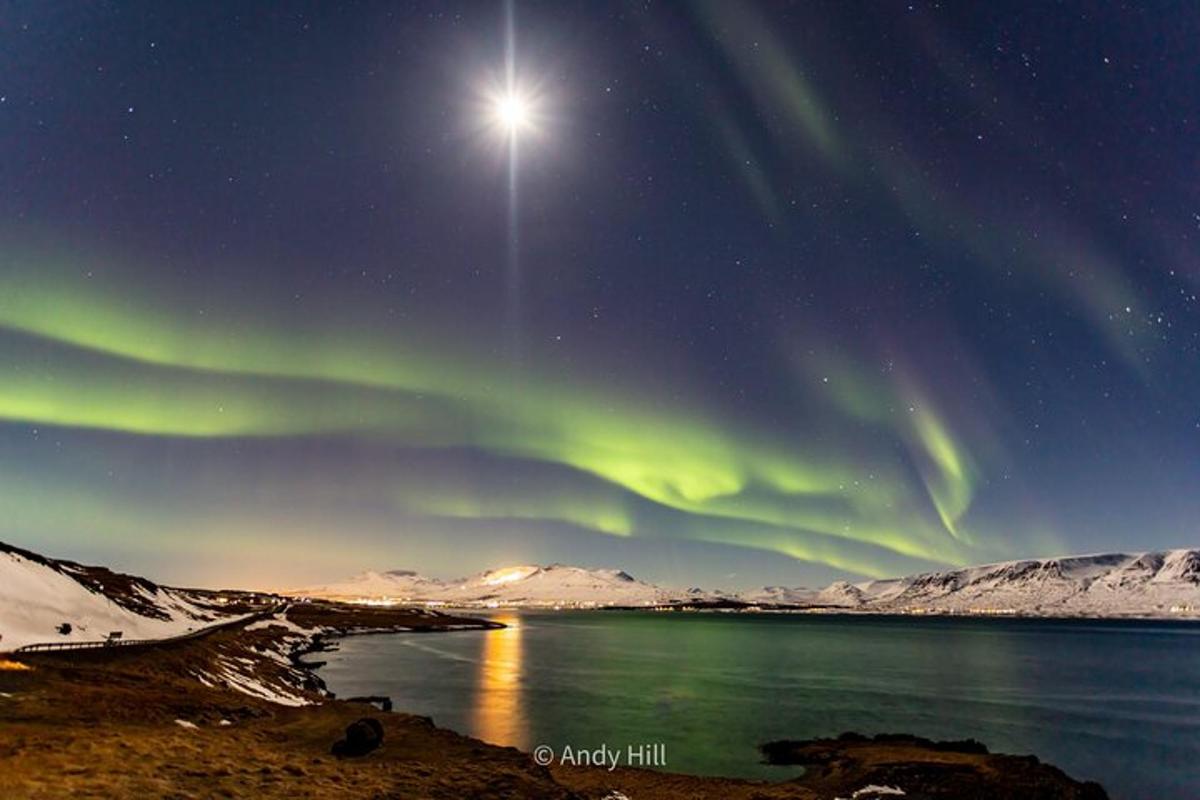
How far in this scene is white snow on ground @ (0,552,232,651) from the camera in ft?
185

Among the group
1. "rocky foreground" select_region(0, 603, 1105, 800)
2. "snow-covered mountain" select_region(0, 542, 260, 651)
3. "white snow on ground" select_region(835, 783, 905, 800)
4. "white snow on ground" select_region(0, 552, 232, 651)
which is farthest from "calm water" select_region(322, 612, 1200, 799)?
"snow-covered mountain" select_region(0, 542, 260, 651)

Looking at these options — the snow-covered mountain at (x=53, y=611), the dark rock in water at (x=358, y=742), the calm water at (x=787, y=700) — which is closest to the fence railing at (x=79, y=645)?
the snow-covered mountain at (x=53, y=611)

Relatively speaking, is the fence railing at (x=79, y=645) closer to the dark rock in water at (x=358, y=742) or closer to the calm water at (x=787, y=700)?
the calm water at (x=787, y=700)

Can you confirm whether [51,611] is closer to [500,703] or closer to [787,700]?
[500,703]

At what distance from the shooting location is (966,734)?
186 feet

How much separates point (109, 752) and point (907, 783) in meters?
35.7

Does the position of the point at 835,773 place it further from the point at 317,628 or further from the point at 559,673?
the point at 317,628

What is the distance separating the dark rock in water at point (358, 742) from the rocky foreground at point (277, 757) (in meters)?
0.06

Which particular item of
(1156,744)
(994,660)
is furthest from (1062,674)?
(1156,744)

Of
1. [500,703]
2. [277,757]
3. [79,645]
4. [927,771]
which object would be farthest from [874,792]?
[79,645]

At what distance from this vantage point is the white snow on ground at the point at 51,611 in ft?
185

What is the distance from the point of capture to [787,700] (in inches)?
2859

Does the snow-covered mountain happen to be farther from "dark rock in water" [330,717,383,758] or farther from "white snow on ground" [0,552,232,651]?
"dark rock in water" [330,717,383,758]

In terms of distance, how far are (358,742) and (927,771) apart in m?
30.6
